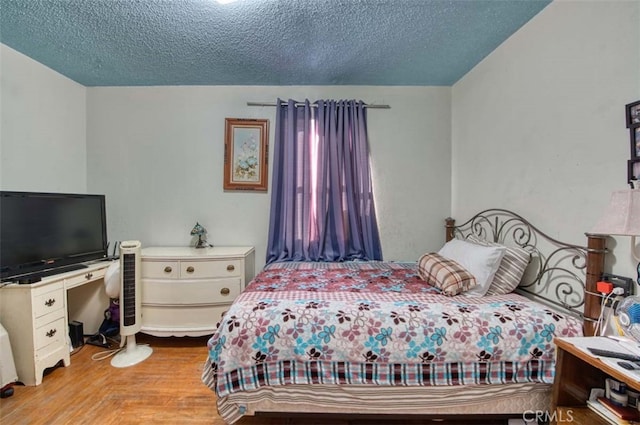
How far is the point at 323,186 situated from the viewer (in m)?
2.59

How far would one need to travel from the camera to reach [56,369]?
6.39 ft

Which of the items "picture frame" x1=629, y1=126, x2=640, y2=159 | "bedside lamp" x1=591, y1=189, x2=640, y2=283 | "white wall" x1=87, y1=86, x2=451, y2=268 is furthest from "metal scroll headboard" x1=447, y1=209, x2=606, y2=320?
"white wall" x1=87, y1=86, x2=451, y2=268

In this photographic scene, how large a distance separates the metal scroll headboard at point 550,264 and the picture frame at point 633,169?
0.35 m

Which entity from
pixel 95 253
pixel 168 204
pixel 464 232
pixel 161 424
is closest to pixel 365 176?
pixel 464 232

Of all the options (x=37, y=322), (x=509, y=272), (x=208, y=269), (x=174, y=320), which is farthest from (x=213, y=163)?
(x=509, y=272)

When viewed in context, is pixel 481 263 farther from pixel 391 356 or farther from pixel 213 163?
pixel 213 163

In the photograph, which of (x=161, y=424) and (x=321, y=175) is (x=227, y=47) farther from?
(x=161, y=424)

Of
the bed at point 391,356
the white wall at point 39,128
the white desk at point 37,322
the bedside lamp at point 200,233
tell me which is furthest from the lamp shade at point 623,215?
the white wall at point 39,128

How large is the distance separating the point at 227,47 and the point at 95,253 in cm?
216

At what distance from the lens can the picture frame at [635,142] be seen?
116 cm

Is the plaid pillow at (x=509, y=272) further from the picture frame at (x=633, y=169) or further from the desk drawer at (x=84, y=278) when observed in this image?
the desk drawer at (x=84, y=278)

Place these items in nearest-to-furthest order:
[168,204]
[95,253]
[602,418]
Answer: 1. [602,418]
2. [95,253]
3. [168,204]

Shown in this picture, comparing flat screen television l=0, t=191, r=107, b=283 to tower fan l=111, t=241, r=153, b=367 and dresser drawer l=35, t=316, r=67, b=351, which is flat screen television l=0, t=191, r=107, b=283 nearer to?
dresser drawer l=35, t=316, r=67, b=351

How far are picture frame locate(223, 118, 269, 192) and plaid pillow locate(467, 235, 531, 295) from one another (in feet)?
7.04
